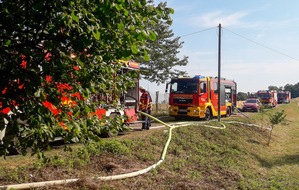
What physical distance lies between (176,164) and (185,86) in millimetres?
10779

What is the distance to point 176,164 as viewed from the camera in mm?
9398

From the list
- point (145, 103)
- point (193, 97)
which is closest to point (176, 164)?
point (145, 103)

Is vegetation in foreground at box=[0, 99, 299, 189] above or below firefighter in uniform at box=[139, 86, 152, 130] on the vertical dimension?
below

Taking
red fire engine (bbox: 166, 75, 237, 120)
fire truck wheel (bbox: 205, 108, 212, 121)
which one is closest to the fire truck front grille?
red fire engine (bbox: 166, 75, 237, 120)

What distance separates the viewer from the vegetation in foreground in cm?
670

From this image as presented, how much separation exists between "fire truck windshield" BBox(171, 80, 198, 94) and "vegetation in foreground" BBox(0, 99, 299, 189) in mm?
4429

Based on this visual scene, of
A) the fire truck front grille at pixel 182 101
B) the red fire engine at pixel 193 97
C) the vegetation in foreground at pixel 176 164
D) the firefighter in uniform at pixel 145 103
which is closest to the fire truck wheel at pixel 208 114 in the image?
the red fire engine at pixel 193 97

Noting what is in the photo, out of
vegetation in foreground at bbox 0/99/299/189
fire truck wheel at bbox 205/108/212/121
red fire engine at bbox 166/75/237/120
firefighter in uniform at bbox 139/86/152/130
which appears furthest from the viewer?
fire truck wheel at bbox 205/108/212/121

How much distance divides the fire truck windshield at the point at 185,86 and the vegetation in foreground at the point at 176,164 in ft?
14.5

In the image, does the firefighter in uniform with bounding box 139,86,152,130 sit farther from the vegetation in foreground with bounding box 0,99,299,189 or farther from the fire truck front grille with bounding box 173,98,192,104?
the fire truck front grille with bounding box 173,98,192,104

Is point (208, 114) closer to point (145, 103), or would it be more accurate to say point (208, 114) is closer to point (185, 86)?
point (185, 86)

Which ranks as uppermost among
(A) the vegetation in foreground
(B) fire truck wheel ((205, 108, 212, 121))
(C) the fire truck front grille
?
(C) the fire truck front grille

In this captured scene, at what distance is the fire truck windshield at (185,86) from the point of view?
19438 millimetres

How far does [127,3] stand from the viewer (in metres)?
2.92
